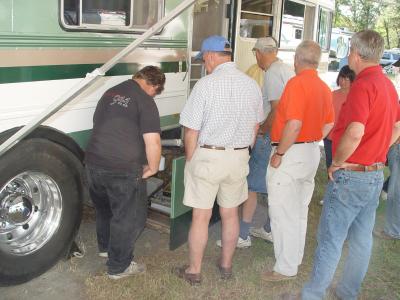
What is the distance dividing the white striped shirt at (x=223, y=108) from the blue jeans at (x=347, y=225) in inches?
28.5

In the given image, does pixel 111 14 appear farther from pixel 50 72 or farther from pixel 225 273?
pixel 225 273

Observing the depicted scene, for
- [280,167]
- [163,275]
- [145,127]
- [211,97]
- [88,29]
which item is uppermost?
[88,29]

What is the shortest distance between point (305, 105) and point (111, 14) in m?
1.64

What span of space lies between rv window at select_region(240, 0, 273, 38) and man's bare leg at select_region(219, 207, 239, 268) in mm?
2884

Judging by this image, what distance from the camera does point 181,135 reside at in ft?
16.3

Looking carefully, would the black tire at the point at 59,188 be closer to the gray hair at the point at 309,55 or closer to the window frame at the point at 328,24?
the gray hair at the point at 309,55

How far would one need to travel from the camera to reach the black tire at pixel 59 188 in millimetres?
3209

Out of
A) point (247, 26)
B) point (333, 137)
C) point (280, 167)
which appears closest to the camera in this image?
point (333, 137)

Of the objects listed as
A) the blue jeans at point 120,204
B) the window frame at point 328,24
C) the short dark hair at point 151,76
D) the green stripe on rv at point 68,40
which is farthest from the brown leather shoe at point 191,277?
the window frame at point 328,24

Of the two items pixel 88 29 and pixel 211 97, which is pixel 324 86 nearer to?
pixel 211 97

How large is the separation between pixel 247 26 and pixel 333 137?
3207mm

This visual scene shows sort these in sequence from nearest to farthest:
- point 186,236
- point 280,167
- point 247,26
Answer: point 280,167
point 186,236
point 247,26

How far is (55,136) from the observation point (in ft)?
11.2

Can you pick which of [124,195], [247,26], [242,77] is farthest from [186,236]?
[247,26]
